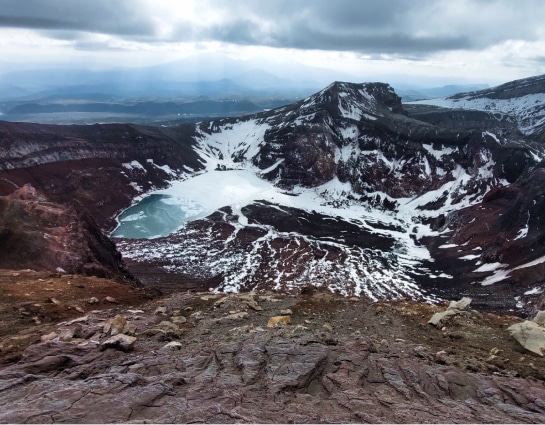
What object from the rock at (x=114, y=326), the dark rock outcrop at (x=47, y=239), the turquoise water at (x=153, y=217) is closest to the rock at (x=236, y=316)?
the rock at (x=114, y=326)

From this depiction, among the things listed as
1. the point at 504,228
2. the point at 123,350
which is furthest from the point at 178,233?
the point at 123,350

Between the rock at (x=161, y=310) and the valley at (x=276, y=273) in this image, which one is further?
the rock at (x=161, y=310)

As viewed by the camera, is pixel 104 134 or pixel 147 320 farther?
pixel 104 134

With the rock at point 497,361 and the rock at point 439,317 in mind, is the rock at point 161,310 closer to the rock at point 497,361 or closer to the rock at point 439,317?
the rock at point 439,317

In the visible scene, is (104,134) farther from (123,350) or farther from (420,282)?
(123,350)

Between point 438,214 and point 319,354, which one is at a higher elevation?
point 319,354

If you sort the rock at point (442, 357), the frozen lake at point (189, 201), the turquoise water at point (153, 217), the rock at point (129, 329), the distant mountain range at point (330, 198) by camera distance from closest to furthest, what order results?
1. the rock at point (442, 357)
2. the rock at point (129, 329)
3. the distant mountain range at point (330, 198)
4. the turquoise water at point (153, 217)
5. the frozen lake at point (189, 201)

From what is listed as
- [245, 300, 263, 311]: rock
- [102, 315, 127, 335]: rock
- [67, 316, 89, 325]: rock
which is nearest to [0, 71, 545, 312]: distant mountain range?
[245, 300, 263, 311]: rock
